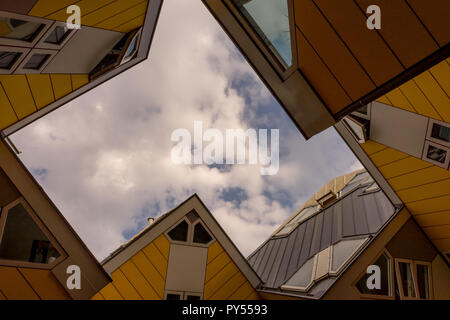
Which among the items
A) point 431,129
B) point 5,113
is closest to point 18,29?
point 5,113

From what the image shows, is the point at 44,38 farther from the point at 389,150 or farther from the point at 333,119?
the point at 389,150

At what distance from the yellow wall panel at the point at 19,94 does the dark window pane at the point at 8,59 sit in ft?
0.65

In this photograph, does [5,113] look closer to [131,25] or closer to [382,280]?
[131,25]

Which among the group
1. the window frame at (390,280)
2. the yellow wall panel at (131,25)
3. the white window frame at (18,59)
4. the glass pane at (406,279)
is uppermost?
the yellow wall panel at (131,25)

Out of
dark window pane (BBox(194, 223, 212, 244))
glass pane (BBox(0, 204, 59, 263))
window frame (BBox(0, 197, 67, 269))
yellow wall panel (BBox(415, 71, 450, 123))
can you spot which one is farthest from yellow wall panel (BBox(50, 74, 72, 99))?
yellow wall panel (BBox(415, 71, 450, 123))

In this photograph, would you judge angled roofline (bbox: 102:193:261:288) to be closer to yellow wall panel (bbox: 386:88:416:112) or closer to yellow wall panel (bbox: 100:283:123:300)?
yellow wall panel (bbox: 100:283:123:300)

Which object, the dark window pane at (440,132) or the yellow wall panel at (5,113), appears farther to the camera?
the dark window pane at (440,132)

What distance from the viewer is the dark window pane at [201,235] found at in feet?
33.4

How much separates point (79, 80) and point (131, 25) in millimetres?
1698

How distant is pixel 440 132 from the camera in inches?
237

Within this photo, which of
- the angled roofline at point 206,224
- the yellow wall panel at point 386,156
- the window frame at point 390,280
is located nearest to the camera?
the yellow wall panel at point 386,156

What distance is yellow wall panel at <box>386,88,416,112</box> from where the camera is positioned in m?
6.18

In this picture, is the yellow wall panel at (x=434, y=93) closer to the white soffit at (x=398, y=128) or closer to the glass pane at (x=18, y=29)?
the white soffit at (x=398, y=128)

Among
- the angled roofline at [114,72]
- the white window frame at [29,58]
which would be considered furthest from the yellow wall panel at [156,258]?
the white window frame at [29,58]
